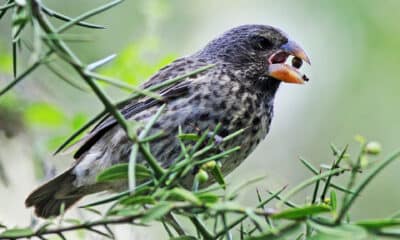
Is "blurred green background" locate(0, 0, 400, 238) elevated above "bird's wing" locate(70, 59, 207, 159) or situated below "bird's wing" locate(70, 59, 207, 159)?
below

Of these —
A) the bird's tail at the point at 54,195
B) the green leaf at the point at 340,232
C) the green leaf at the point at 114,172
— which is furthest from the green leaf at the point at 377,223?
the bird's tail at the point at 54,195

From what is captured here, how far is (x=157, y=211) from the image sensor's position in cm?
114

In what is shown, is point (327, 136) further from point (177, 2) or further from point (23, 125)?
point (23, 125)

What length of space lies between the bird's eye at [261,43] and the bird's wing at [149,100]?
9.8 inches

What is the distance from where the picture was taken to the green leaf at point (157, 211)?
1.13 metres

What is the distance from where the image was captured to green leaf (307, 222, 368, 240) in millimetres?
1027

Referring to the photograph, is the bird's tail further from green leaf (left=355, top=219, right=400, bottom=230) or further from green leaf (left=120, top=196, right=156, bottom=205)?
green leaf (left=355, top=219, right=400, bottom=230)

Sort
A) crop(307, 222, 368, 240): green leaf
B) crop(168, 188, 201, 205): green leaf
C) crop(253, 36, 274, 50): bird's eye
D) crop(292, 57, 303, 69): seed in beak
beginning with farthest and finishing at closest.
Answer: crop(253, 36, 274, 50): bird's eye
crop(292, 57, 303, 69): seed in beak
crop(168, 188, 201, 205): green leaf
crop(307, 222, 368, 240): green leaf

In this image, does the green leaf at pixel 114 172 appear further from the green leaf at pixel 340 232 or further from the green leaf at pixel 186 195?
the green leaf at pixel 340 232

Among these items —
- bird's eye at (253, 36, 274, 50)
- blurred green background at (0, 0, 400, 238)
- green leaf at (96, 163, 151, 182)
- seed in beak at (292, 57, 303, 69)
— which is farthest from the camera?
blurred green background at (0, 0, 400, 238)

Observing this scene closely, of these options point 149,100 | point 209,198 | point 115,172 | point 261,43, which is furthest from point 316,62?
point 209,198

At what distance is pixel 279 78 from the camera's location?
317 centimetres

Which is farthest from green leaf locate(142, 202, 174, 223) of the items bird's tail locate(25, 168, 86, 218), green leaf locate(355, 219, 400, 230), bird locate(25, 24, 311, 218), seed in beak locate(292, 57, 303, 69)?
seed in beak locate(292, 57, 303, 69)

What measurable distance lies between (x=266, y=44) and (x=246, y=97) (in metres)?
0.45
